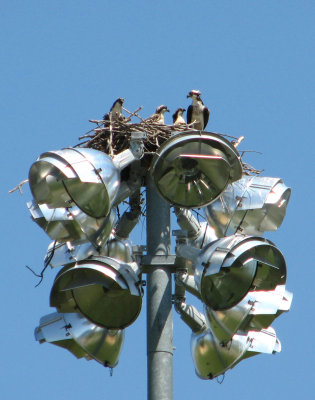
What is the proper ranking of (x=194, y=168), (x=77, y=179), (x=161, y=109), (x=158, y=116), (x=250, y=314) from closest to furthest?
(x=77, y=179), (x=194, y=168), (x=250, y=314), (x=158, y=116), (x=161, y=109)

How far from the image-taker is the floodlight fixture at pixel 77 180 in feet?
41.6

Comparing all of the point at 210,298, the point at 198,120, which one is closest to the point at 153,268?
the point at 210,298

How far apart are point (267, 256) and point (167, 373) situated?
A: 61.7 inches

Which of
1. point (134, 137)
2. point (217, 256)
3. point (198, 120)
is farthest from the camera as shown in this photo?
point (198, 120)

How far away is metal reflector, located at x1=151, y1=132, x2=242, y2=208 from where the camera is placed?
12.9m

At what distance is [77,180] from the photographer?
498 inches

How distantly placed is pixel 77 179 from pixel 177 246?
1.60 meters

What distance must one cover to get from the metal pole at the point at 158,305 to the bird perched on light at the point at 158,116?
79.0 inches

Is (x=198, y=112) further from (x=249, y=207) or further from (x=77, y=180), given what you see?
(x=77, y=180)

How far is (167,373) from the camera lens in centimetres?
1288

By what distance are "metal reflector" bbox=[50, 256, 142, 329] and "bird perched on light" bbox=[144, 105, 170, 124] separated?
313 centimetres

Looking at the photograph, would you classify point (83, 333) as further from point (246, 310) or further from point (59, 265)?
point (246, 310)

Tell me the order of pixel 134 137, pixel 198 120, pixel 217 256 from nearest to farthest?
1. pixel 217 256
2. pixel 134 137
3. pixel 198 120

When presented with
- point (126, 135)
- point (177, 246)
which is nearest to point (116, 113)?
point (126, 135)
